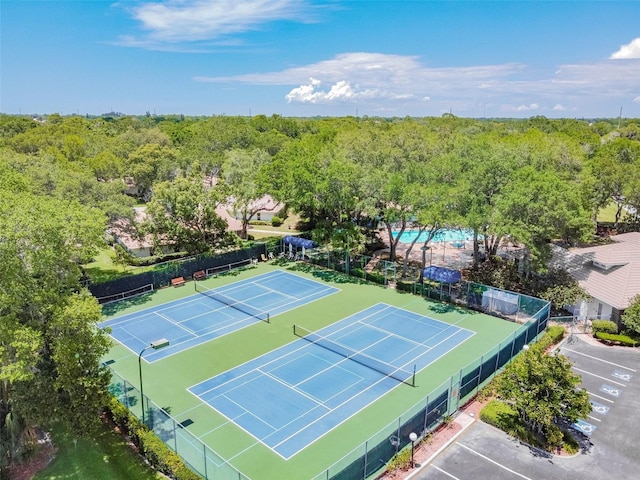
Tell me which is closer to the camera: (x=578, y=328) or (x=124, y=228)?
(x=578, y=328)

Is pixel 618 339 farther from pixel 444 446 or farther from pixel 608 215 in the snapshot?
pixel 608 215

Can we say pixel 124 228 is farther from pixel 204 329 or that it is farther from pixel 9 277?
pixel 9 277

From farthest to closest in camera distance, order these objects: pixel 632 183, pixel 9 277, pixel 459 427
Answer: pixel 632 183 → pixel 459 427 → pixel 9 277

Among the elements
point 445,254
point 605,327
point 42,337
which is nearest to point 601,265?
point 605,327

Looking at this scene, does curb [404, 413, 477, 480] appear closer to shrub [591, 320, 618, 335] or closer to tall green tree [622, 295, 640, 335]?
shrub [591, 320, 618, 335]

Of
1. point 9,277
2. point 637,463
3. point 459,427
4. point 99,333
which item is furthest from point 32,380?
point 637,463

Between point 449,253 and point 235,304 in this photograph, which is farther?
point 449,253

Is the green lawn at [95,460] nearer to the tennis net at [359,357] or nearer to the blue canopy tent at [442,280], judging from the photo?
the tennis net at [359,357]
